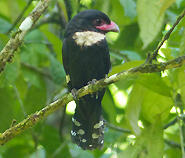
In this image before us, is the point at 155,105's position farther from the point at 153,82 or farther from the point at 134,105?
the point at 153,82

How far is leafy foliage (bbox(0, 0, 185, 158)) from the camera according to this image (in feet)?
8.01

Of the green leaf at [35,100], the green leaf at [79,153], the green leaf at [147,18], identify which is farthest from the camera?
the green leaf at [35,100]

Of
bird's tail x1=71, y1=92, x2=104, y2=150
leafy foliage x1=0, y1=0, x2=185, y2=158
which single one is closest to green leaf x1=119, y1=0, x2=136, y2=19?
leafy foliage x1=0, y1=0, x2=185, y2=158

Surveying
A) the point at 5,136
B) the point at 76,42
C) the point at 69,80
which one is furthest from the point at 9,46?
the point at 69,80

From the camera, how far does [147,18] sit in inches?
94.0

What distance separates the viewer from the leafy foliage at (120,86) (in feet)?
8.01

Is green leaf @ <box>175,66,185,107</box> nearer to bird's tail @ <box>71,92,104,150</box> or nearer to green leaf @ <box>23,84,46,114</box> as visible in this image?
bird's tail @ <box>71,92,104,150</box>

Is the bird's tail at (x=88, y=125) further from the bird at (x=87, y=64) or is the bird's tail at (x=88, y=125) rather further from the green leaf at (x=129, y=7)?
the green leaf at (x=129, y=7)

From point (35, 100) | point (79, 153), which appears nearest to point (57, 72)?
point (35, 100)

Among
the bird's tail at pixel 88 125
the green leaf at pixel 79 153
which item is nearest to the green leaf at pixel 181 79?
the bird's tail at pixel 88 125

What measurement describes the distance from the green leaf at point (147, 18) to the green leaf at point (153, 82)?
0.30 m

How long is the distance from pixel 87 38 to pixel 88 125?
1019 millimetres

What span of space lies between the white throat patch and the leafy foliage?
307 millimetres

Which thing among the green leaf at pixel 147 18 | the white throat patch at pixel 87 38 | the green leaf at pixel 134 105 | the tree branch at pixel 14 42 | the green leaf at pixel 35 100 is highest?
the tree branch at pixel 14 42
